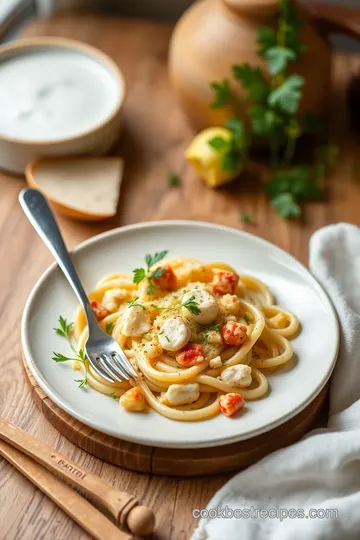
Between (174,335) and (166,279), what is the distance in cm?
26

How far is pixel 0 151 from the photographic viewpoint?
117 inches

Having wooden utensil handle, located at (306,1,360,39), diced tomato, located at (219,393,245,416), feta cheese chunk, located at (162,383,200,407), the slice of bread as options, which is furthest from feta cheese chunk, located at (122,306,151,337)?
wooden utensil handle, located at (306,1,360,39)

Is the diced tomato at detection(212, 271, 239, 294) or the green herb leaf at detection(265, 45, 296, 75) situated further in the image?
the green herb leaf at detection(265, 45, 296, 75)

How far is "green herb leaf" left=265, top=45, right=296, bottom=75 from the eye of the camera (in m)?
2.90

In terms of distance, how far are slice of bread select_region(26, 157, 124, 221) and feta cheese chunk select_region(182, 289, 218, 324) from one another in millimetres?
744

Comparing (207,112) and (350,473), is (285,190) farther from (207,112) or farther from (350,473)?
(350,473)

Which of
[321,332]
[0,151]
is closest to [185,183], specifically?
[0,151]

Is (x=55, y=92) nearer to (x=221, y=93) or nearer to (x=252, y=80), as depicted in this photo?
(x=221, y=93)

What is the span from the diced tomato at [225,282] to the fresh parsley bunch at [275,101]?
664 mm

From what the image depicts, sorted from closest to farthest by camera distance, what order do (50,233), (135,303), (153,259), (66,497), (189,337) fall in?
(66,497)
(189,337)
(135,303)
(153,259)
(50,233)

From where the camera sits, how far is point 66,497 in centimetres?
188

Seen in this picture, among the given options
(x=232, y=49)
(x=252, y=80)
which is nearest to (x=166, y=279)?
(x=252, y=80)

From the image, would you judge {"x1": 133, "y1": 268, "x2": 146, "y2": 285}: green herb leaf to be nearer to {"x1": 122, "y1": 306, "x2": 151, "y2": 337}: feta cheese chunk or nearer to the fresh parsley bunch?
{"x1": 122, "y1": 306, "x2": 151, "y2": 337}: feta cheese chunk

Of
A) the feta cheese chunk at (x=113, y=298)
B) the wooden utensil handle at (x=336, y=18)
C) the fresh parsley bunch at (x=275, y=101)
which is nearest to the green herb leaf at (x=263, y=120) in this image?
the fresh parsley bunch at (x=275, y=101)
